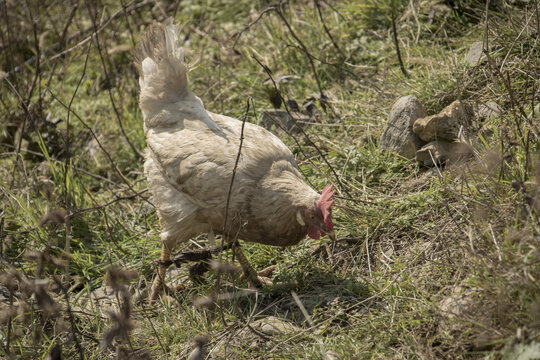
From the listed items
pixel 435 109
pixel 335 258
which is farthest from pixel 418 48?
pixel 335 258

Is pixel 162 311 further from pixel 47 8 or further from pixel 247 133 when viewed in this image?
pixel 47 8

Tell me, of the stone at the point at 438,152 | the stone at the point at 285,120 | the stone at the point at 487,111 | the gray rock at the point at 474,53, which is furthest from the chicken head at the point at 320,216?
the gray rock at the point at 474,53

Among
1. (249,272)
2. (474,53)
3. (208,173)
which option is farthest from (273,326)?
(474,53)

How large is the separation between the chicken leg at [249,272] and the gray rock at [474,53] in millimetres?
2336

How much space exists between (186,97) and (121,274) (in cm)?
223

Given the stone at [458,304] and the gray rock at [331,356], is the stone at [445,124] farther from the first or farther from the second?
the gray rock at [331,356]

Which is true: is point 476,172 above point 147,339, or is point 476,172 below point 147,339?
above

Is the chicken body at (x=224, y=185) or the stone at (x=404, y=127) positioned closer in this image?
the chicken body at (x=224, y=185)

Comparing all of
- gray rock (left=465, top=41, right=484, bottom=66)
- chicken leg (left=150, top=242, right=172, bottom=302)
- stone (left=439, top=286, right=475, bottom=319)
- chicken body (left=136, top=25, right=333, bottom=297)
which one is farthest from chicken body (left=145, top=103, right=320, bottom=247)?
gray rock (left=465, top=41, right=484, bottom=66)

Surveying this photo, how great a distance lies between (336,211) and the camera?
395cm

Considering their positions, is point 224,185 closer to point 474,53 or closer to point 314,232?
point 314,232

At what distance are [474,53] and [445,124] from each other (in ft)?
3.10

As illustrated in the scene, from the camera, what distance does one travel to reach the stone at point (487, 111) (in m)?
3.90

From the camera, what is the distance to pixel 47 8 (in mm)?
7258
